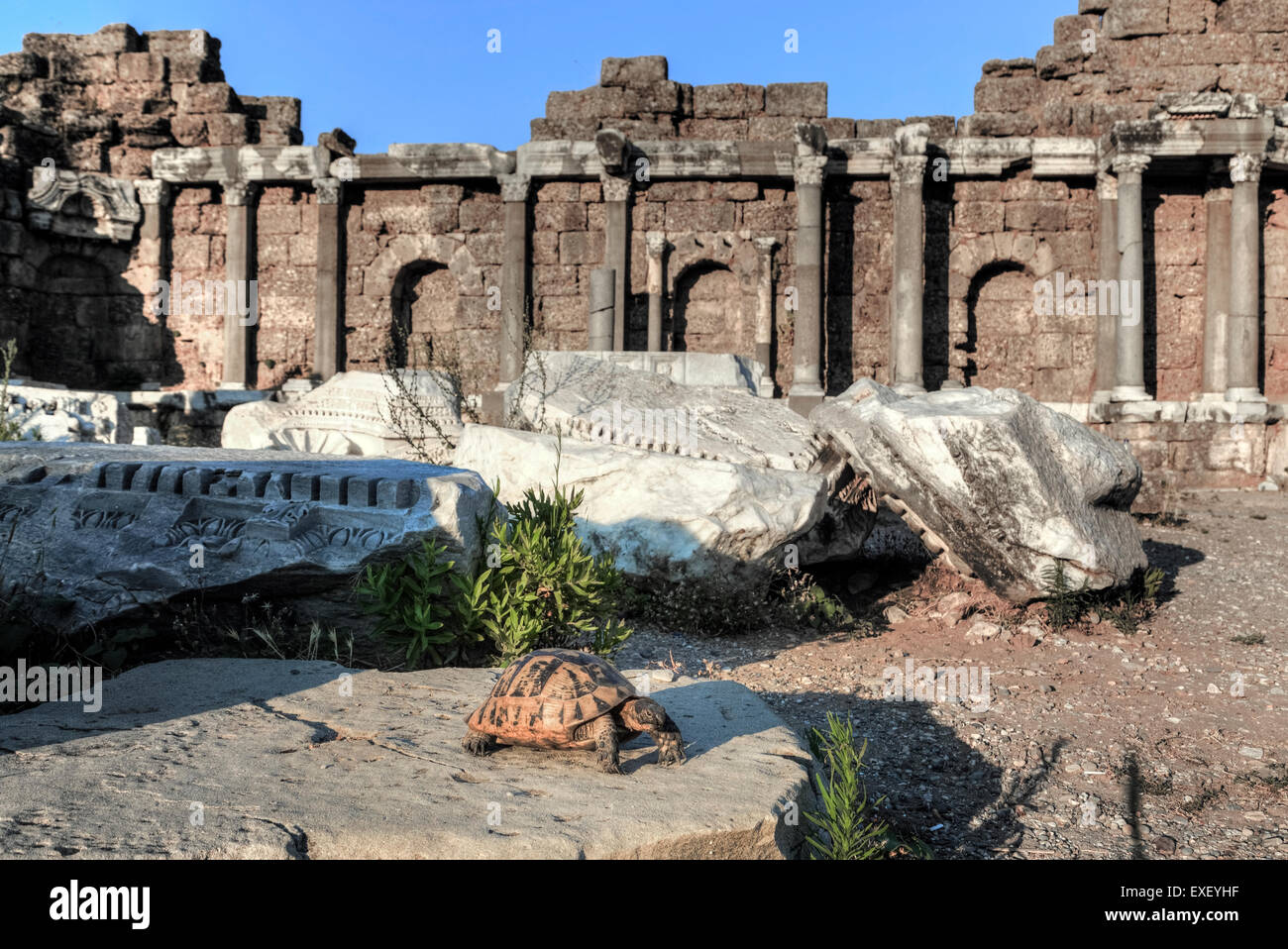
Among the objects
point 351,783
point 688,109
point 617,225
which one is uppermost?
point 688,109

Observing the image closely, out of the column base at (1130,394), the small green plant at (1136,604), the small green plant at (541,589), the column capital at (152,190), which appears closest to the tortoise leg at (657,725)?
the small green plant at (541,589)

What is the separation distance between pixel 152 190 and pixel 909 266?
12402 mm

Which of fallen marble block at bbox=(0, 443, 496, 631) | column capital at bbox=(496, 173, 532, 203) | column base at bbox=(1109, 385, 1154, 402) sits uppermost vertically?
column capital at bbox=(496, 173, 532, 203)

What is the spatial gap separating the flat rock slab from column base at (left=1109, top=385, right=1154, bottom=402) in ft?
39.0

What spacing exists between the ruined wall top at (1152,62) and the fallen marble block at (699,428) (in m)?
9.66

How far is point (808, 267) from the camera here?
1411 centimetres

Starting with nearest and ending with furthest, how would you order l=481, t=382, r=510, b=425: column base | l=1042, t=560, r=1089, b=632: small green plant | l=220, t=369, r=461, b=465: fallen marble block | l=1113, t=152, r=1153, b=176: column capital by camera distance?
l=1042, t=560, r=1089, b=632: small green plant
l=220, t=369, r=461, b=465: fallen marble block
l=481, t=382, r=510, b=425: column base
l=1113, t=152, r=1153, b=176: column capital

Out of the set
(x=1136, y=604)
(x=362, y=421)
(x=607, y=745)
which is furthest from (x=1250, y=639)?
(x=362, y=421)

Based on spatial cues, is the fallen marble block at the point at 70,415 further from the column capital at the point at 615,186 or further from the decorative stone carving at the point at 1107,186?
the decorative stone carving at the point at 1107,186

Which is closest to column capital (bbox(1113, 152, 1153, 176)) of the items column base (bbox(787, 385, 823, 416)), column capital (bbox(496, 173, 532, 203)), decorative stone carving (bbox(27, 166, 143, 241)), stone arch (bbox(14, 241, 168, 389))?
column base (bbox(787, 385, 823, 416))

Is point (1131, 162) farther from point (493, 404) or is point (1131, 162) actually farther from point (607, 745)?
point (607, 745)

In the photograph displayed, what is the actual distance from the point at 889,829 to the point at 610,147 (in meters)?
12.4

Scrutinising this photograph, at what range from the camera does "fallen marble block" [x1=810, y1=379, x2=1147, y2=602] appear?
19.3 ft

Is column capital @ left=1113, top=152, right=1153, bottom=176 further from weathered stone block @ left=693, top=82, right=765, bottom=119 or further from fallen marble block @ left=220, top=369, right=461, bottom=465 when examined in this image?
fallen marble block @ left=220, top=369, right=461, bottom=465
